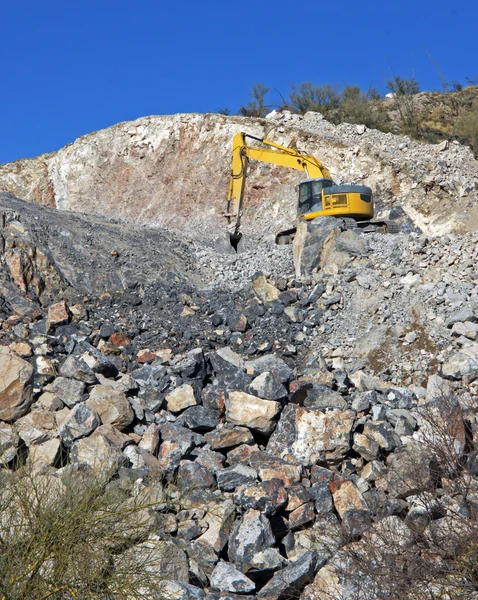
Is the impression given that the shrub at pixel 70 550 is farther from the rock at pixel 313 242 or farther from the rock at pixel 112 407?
the rock at pixel 313 242

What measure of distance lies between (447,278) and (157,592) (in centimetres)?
877

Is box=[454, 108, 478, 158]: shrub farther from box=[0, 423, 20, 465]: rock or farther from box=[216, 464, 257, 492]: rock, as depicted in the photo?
box=[0, 423, 20, 465]: rock

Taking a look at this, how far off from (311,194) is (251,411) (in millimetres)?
9131

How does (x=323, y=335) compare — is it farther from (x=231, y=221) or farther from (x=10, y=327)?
(x=231, y=221)

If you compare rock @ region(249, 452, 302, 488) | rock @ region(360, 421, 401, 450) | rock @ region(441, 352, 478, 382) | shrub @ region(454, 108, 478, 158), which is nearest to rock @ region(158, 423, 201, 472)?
rock @ region(249, 452, 302, 488)

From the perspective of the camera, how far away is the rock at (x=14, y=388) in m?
8.55

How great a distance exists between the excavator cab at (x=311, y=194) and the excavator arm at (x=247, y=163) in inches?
34.5

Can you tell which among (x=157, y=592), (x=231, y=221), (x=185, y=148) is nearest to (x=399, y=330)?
(x=157, y=592)

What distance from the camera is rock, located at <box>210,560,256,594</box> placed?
6.66 m

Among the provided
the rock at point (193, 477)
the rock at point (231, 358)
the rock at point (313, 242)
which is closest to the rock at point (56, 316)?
the rock at point (231, 358)

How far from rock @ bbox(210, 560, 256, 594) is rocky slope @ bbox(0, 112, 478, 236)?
534 inches

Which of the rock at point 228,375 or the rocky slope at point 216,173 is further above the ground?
the rocky slope at point 216,173

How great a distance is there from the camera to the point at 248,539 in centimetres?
710

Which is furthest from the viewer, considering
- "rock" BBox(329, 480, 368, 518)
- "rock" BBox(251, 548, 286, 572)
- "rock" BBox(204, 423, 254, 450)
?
"rock" BBox(204, 423, 254, 450)
